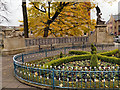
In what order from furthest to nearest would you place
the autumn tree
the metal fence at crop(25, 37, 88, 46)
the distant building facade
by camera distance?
the distant building facade
the autumn tree
the metal fence at crop(25, 37, 88, 46)

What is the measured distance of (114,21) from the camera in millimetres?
56844

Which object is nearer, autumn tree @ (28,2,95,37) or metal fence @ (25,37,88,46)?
metal fence @ (25,37,88,46)

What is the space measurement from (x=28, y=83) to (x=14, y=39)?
862cm

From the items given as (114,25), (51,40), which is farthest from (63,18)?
(114,25)

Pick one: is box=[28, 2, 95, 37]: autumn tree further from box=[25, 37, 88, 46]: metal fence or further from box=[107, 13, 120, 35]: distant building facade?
box=[107, 13, 120, 35]: distant building facade

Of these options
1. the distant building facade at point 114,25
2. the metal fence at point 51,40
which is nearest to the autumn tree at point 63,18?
the metal fence at point 51,40

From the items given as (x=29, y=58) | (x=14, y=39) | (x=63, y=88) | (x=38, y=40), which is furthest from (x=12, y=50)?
(x=63, y=88)

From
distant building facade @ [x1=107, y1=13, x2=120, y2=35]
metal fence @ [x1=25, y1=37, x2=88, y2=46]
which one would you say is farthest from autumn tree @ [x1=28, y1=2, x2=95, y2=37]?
distant building facade @ [x1=107, y1=13, x2=120, y2=35]

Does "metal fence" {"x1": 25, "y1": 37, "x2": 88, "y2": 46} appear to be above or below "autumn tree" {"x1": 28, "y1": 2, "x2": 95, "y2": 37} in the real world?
below

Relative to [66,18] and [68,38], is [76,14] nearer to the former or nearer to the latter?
[66,18]

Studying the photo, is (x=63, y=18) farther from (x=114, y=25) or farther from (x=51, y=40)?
(x=114, y=25)

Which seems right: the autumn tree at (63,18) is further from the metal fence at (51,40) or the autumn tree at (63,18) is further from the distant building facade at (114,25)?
the distant building facade at (114,25)

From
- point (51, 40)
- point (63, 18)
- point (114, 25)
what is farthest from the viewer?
point (114, 25)

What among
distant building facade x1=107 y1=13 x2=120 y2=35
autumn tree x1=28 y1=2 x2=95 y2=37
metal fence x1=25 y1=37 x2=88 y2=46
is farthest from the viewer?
distant building facade x1=107 y1=13 x2=120 y2=35
